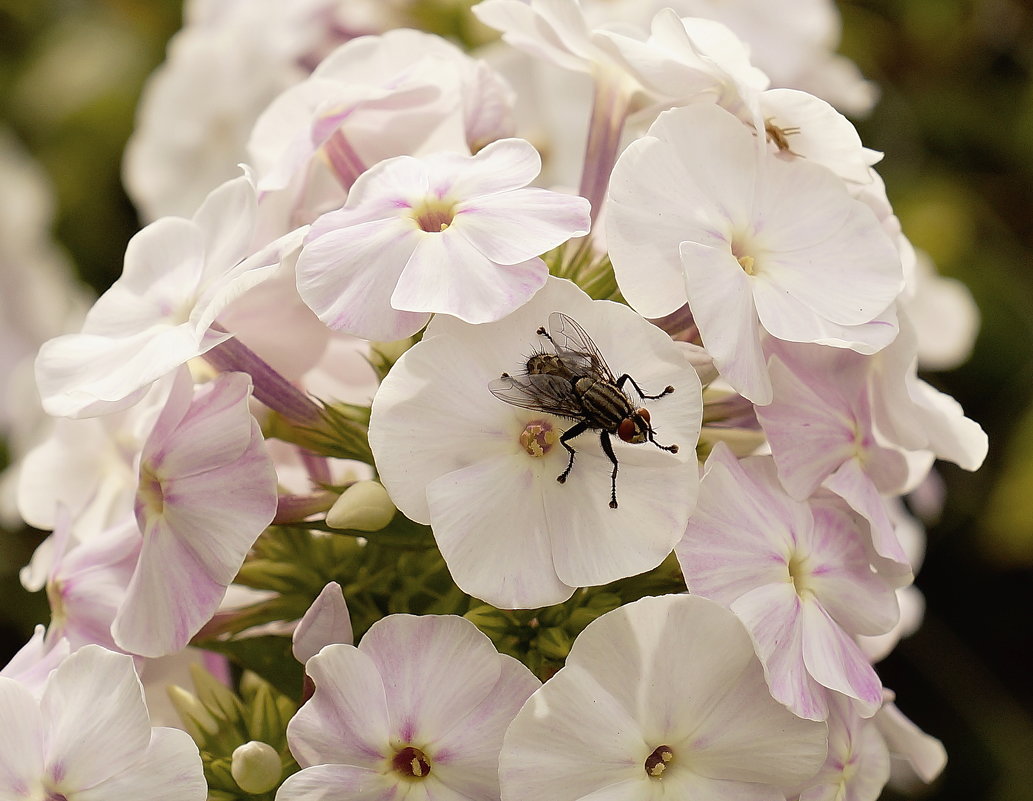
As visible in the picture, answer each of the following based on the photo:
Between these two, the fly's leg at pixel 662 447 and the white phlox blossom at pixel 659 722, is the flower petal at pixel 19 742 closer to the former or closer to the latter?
the white phlox blossom at pixel 659 722

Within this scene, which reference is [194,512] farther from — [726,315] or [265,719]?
[726,315]

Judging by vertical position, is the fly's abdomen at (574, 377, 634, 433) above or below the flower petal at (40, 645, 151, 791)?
above

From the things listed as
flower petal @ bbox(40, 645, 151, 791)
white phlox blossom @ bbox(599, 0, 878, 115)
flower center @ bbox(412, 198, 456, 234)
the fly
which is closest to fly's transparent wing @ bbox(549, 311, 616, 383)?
the fly

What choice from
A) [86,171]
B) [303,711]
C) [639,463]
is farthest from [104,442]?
[86,171]

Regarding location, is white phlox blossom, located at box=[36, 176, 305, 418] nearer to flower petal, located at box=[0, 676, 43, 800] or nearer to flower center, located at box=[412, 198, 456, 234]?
flower center, located at box=[412, 198, 456, 234]

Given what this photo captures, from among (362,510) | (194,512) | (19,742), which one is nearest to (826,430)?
(362,510)

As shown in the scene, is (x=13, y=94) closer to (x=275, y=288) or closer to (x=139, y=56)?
(x=139, y=56)
